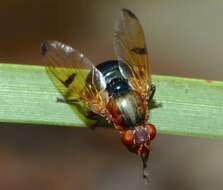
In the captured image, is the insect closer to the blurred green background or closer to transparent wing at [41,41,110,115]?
transparent wing at [41,41,110,115]

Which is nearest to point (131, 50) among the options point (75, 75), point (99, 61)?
point (75, 75)

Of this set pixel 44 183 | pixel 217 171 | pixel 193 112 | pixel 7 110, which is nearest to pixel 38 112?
pixel 7 110

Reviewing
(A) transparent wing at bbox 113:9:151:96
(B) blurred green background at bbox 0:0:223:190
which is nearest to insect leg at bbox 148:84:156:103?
(A) transparent wing at bbox 113:9:151:96

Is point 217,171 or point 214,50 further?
point 214,50

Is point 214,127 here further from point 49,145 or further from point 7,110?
point 49,145

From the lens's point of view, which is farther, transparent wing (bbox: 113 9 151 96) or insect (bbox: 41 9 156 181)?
transparent wing (bbox: 113 9 151 96)

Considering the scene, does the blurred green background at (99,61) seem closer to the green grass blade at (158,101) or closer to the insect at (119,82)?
the insect at (119,82)

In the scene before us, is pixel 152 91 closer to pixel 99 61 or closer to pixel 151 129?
pixel 151 129
